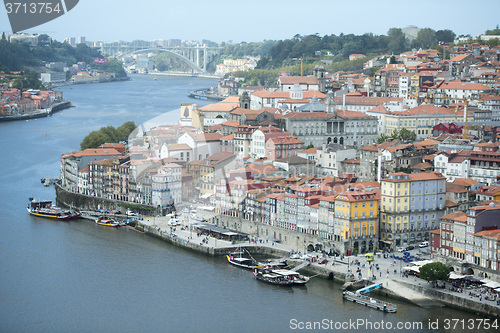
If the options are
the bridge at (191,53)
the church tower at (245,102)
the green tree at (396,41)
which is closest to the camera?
the church tower at (245,102)

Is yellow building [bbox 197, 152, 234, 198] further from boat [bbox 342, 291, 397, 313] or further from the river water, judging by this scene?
boat [bbox 342, 291, 397, 313]

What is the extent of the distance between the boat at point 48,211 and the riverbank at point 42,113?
83.4ft

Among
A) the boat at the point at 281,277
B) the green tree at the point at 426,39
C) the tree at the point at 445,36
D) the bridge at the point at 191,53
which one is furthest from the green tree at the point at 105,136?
the bridge at the point at 191,53

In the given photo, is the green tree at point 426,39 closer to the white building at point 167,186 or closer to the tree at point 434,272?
the white building at point 167,186

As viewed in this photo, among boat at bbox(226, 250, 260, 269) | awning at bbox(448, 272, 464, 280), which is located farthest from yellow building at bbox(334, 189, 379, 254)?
awning at bbox(448, 272, 464, 280)

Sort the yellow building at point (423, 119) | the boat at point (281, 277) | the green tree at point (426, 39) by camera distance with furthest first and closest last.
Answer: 1. the green tree at point (426, 39)
2. the yellow building at point (423, 119)
3. the boat at point (281, 277)

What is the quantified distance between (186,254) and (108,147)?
28.9ft

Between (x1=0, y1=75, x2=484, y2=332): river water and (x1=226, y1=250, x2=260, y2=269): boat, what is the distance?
19 cm

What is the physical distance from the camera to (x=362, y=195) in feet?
65.2

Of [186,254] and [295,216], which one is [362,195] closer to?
[295,216]

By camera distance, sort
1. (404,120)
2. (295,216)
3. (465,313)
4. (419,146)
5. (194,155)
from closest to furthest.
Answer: (465,313) < (295,216) < (419,146) < (194,155) < (404,120)

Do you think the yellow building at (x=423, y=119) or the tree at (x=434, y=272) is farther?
the yellow building at (x=423, y=119)

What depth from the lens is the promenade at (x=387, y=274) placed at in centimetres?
1642

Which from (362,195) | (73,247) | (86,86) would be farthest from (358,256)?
(86,86)
